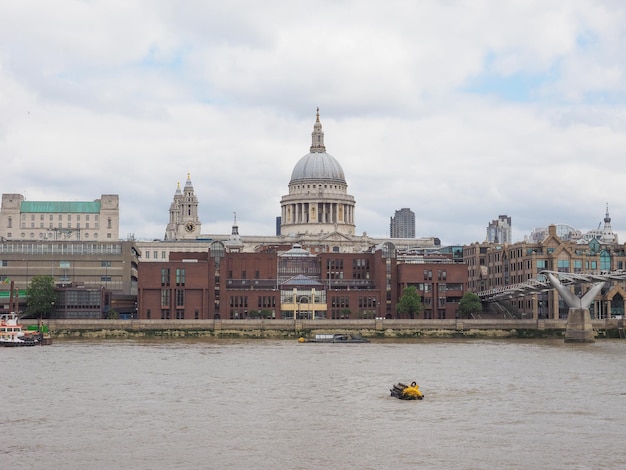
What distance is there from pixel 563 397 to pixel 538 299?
89610 mm

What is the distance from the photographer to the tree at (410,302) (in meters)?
137

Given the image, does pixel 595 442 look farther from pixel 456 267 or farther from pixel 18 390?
pixel 456 267

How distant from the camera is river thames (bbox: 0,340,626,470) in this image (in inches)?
1719

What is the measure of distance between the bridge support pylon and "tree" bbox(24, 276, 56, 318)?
59.5m

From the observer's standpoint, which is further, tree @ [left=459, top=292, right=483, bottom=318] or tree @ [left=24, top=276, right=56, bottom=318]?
tree @ [left=459, top=292, right=483, bottom=318]

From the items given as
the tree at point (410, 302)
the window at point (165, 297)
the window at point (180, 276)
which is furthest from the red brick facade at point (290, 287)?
the tree at point (410, 302)

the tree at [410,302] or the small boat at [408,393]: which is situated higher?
the tree at [410,302]

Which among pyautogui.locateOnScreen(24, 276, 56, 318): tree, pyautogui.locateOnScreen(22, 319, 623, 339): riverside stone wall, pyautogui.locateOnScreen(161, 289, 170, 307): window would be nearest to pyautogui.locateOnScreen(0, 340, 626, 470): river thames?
pyautogui.locateOnScreen(22, 319, 623, 339): riverside stone wall

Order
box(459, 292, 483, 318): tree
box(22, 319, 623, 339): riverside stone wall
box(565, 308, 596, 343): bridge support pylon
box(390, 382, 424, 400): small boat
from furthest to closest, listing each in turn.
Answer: box(459, 292, 483, 318): tree < box(22, 319, 623, 339): riverside stone wall < box(565, 308, 596, 343): bridge support pylon < box(390, 382, 424, 400): small boat

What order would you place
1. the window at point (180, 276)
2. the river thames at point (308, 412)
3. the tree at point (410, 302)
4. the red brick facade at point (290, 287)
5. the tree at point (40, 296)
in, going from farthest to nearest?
the window at point (180, 276)
the red brick facade at point (290, 287)
the tree at point (410, 302)
the tree at point (40, 296)
the river thames at point (308, 412)

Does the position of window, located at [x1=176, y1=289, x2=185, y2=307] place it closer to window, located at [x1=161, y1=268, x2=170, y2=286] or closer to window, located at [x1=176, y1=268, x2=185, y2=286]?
window, located at [x1=176, y1=268, x2=185, y2=286]

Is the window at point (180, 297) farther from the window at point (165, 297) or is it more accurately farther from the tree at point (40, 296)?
the tree at point (40, 296)

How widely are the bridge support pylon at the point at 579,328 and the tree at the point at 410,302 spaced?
81.9ft

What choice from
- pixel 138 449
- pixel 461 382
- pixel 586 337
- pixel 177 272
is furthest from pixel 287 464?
pixel 177 272
